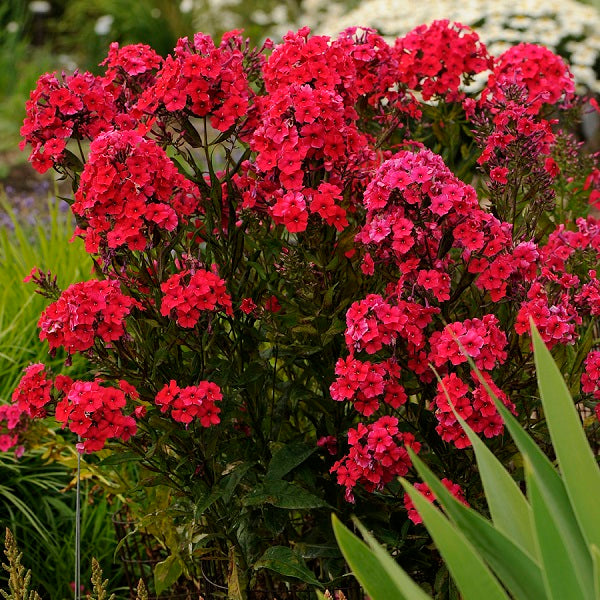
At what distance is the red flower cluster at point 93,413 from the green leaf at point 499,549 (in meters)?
0.83

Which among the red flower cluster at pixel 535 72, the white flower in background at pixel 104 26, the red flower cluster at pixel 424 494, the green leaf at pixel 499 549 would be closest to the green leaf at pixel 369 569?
the green leaf at pixel 499 549

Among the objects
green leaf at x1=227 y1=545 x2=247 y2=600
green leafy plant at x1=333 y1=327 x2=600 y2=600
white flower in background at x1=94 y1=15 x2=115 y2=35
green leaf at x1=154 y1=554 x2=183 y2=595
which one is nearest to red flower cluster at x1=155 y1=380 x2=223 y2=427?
green leaf at x1=227 y1=545 x2=247 y2=600

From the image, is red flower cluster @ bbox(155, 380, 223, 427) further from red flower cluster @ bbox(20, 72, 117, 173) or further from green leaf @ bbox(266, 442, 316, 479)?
red flower cluster @ bbox(20, 72, 117, 173)

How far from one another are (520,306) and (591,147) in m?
6.71

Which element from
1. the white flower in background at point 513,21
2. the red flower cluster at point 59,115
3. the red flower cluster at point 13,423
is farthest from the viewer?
the white flower in background at point 513,21

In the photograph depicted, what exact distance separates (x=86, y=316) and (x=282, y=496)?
1.83 ft

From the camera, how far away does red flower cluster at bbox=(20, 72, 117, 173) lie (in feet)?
7.20

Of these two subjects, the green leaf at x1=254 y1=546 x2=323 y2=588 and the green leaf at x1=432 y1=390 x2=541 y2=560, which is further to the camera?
the green leaf at x1=254 y1=546 x2=323 y2=588

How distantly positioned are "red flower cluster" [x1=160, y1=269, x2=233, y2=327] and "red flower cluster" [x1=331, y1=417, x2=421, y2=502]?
15.5 inches

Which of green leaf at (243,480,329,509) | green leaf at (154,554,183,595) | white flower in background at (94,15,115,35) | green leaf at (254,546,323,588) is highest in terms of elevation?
green leaf at (243,480,329,509)

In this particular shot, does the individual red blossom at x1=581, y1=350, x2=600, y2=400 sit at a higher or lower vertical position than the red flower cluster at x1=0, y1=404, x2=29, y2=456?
higher

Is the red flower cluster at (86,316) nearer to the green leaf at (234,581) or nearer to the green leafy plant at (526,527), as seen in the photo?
the green leaf at (234,581)

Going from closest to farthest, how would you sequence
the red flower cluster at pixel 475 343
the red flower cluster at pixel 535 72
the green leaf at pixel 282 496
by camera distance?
the red flower cluster at pixel 475 343 < the green leaf at pixel 282 496 < the red flower cluster at pixel 535 72

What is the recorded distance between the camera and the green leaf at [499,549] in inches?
53.2
